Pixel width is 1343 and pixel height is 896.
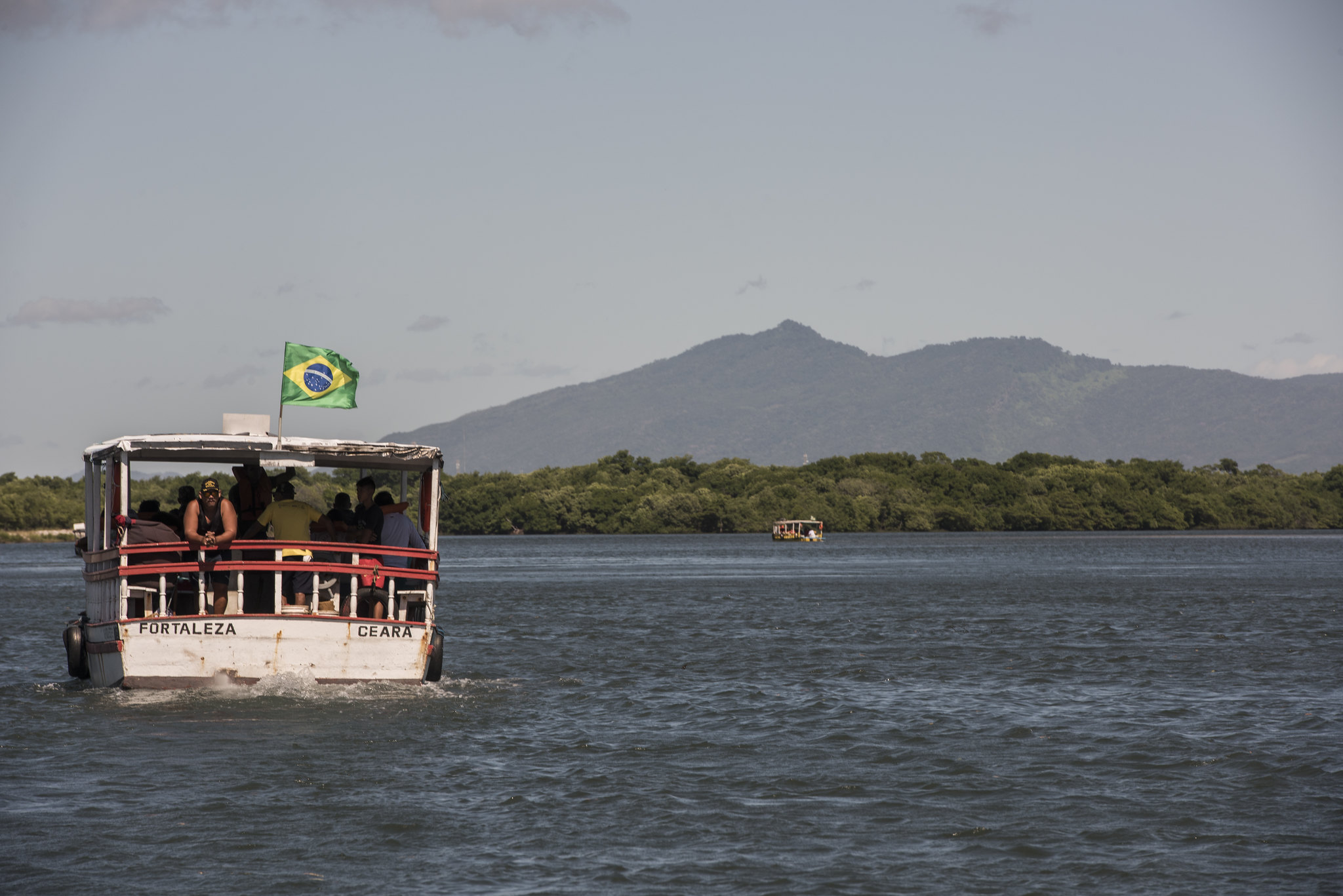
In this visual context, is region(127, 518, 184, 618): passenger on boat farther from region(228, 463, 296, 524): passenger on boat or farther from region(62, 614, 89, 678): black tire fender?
region(62, 614, 89, 678): black tire fender

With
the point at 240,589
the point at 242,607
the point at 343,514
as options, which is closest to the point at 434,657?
the point at 343,514

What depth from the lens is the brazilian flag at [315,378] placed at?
19328 millimetres

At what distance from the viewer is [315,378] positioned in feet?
63.9

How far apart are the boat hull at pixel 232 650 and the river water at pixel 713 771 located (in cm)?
32

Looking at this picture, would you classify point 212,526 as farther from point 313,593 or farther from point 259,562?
point 313,593

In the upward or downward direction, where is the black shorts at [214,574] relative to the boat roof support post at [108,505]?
downward

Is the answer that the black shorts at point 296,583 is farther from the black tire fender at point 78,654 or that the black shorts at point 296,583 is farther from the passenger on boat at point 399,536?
the black tire fender at point 78,654

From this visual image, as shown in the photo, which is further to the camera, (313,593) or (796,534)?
(796,534)

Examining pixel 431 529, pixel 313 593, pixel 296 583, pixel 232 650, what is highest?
pixel 431 529

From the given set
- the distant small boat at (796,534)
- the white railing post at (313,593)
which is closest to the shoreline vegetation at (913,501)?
the distant small boat at (796,534)

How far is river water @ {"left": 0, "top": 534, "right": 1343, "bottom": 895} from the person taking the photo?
443 inches

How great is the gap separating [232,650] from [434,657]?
2.99 m

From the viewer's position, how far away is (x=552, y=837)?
12.3 m

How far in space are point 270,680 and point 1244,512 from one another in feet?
525
